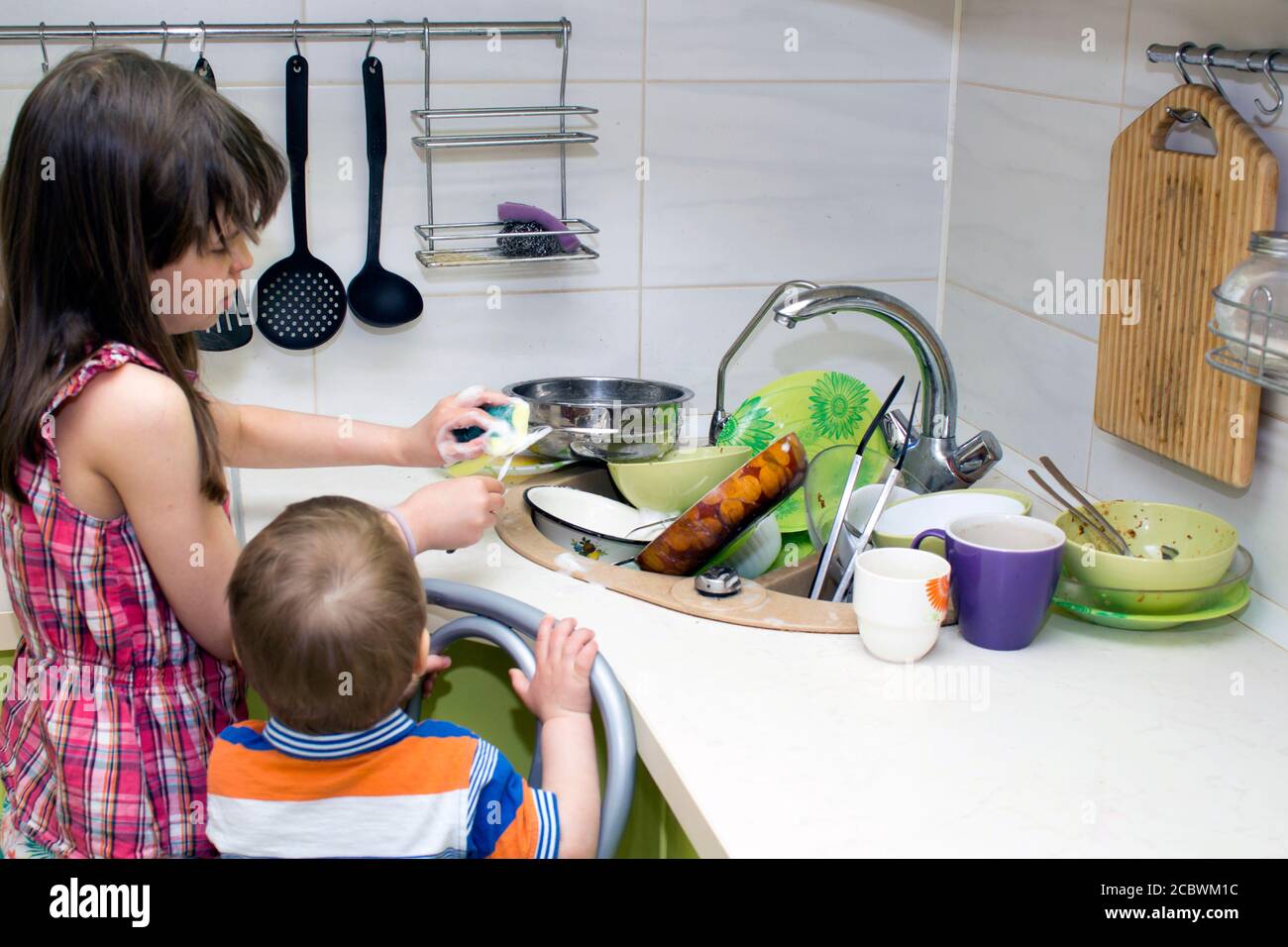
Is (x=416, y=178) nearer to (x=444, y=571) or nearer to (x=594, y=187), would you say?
(x=594, y=187)

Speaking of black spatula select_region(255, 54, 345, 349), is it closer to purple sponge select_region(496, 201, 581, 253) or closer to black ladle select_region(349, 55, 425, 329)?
black ladle select_region(349, 55, 425, 329)

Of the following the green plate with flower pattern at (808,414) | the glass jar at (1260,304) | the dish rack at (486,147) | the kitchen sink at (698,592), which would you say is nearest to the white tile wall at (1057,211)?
the glass jar at (1260,304)

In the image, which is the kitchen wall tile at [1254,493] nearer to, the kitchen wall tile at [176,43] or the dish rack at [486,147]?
the dish rack at [486,147]

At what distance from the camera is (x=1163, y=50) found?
1.24 metres

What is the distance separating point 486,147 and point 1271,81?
0.88m

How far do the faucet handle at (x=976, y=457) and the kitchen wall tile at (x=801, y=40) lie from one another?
550mm

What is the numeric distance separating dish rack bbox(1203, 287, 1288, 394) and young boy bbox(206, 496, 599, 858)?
0.61m

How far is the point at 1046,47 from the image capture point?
1.50 meters

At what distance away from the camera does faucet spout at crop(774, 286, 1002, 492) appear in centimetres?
144

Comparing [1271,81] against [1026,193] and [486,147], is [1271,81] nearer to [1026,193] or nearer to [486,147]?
[1026,193]

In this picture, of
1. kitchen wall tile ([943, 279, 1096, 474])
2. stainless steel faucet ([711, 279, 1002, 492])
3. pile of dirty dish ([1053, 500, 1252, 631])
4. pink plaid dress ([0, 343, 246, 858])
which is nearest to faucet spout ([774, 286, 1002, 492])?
stainless steel faucet ([711, 279, 1002, 492])

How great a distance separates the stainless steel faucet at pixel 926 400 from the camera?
1.44m
